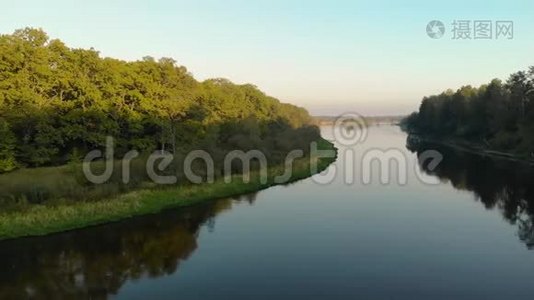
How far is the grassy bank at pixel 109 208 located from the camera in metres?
30.5

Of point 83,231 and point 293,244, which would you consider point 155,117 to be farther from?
point 293,244

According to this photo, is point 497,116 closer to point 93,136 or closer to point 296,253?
point 93,136

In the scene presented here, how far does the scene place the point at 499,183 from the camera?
5006 centimetres

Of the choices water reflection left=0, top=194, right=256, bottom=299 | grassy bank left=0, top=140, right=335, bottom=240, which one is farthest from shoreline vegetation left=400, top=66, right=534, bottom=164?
water reflection left=0, top=194, right=256, bottom=299

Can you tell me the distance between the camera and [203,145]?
1998 inches

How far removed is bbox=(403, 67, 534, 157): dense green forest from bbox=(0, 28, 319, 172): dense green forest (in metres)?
39.7

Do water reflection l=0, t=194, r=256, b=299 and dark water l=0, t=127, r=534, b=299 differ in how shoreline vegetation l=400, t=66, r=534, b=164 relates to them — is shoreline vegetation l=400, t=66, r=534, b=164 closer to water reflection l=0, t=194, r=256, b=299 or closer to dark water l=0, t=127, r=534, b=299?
dark water l=0, t=127, r=534, b=299

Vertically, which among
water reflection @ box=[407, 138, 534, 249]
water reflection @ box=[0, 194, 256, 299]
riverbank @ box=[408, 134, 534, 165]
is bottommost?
water reflection @ box=[0, 194, 256, 299]

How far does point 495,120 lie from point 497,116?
1.48m

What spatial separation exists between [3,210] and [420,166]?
53.2 m

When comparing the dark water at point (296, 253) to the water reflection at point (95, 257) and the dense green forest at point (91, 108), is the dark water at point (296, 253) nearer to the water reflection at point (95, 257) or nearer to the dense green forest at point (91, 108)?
the water reflection at point (95, 257)

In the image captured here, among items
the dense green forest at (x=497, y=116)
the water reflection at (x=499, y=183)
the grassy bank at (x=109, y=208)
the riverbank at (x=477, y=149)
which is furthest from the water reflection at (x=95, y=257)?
the dense green forest at (x=497, y=116)

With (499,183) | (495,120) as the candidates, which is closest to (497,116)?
(495,120)

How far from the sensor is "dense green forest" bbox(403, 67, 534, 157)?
75625mm
